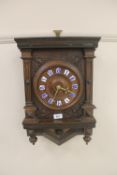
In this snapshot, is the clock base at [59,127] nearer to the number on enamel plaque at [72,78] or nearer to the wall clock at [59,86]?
the wall clock at [59,86]

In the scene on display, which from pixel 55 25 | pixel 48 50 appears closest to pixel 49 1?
pixel 55 25

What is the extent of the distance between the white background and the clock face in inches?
8.1

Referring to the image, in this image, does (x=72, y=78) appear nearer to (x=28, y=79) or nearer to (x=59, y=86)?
(x=59, y=86)

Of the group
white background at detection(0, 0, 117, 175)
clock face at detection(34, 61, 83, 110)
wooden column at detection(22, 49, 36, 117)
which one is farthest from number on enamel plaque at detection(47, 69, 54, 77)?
white background at detection(0, 0, 117, 175)

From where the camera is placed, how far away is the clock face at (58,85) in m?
1.14

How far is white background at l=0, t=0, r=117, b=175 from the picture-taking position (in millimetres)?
1263

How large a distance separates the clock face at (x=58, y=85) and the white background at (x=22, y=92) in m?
0.20

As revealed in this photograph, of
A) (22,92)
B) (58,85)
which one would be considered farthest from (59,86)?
(22,92)

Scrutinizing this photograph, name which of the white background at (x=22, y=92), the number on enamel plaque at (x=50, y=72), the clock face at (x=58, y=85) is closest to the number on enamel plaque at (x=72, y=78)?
the clock face at (x=58, y=85)

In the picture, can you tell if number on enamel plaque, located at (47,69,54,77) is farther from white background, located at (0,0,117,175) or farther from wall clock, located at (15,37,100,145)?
white background, located at (0,0,117,175)

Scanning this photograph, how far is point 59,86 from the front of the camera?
3.76 feet

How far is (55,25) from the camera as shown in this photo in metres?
1.27

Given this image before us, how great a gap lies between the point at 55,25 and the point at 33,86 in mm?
419

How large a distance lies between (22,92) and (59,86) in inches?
11.8
